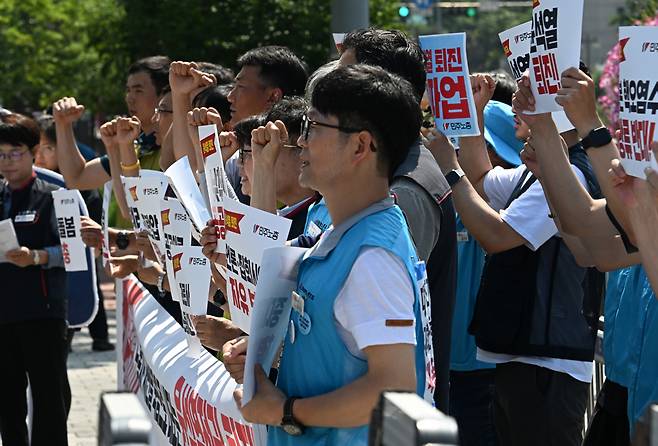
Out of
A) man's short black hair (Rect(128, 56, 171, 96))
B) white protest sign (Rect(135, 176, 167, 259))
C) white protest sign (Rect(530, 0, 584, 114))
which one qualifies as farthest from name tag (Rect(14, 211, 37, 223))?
white protest sign (Rect(530, 0, 584, 114))

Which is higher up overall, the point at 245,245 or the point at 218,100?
the point at 218,100

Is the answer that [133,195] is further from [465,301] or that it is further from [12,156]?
[12,156]

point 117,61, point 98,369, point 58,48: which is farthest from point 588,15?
point 98,369

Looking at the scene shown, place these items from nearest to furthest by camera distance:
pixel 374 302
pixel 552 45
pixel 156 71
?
pixel 374 302, pixel 552 45, pixel 156 71

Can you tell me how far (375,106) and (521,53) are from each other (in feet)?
4.58

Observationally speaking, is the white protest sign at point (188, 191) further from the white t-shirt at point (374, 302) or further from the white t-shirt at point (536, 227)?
the white t-shirt at point (374, 302)

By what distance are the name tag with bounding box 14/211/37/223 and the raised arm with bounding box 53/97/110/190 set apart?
0.98 ft

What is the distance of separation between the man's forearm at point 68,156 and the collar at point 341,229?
4.55 metres

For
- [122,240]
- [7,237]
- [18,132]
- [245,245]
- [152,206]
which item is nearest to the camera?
[245,245]

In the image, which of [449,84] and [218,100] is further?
[218,100]

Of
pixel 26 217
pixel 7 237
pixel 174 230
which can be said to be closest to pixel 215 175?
pixel 174 230

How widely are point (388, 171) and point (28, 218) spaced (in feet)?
15.5

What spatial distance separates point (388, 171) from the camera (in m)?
3.39

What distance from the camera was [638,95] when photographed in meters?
3.41
